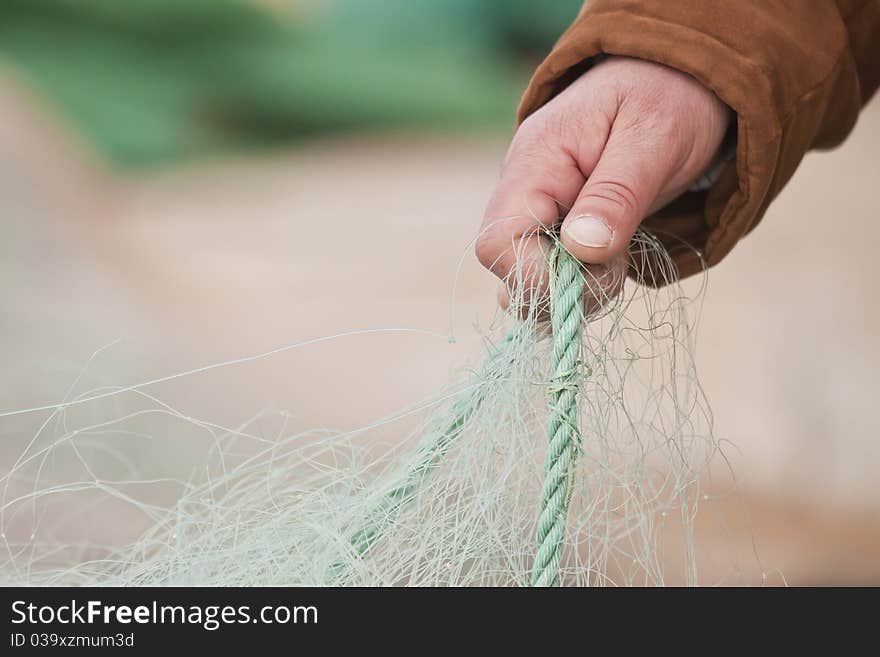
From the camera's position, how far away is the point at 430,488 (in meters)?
0.41

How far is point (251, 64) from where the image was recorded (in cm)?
207

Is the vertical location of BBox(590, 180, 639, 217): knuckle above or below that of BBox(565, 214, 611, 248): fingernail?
above

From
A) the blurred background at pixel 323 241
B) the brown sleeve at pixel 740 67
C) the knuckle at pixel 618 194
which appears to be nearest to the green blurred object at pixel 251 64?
the blurred background at pixel 323 241

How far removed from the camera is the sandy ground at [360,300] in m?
1.21

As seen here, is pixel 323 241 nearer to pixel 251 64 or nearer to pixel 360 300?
pixel 360 300

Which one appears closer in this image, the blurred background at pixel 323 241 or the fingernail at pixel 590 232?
the fingernail at pixel 590 232

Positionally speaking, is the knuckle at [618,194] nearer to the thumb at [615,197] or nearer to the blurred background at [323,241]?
the thumb at [615,197]

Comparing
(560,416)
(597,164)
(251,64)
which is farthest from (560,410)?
(251,64)

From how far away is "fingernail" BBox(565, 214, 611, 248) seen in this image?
337mm

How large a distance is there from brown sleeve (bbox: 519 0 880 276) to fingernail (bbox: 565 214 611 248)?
9cm

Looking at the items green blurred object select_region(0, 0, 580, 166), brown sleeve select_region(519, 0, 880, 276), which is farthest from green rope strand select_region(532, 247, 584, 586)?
green blurred object select_region(0, 0, 580, 166)

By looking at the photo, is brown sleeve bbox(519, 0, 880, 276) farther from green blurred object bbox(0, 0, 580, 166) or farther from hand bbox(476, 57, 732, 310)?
green blurred object bbox(0, 0, 580, 166)
